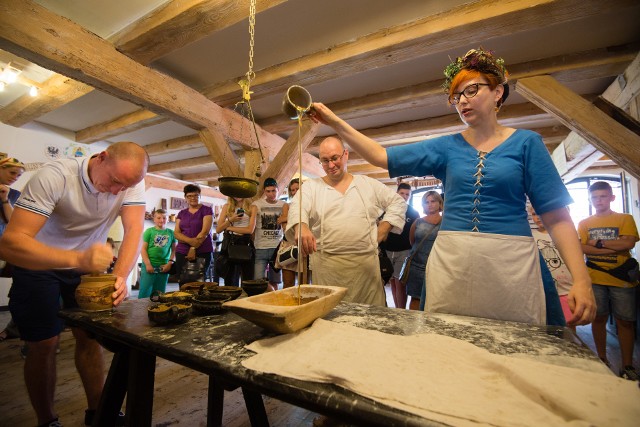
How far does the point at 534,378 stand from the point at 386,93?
12.1ft

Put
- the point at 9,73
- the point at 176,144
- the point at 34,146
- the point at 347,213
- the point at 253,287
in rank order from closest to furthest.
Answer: the point at 253,287
the point at 347,213
the point at 9,73
the point at 34,146
the point at 176,144

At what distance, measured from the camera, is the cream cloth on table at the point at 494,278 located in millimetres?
1278

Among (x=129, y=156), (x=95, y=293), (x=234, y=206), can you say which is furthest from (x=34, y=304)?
(x=234, y=206)

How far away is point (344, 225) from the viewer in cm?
234

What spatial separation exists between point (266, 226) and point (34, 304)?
2519mm

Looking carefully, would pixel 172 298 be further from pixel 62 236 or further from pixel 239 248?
pixel 239 248

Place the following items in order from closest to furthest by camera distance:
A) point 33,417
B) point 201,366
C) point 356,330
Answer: point 201,366 < point 356,330 < point 33,417

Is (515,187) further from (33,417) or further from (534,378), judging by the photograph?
(33,417)

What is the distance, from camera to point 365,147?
5.29 feet

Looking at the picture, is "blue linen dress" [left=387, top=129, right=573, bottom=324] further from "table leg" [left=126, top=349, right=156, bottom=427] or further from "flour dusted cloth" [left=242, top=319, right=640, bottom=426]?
"table leg" [left=126, top=349, right=156, bottom=427]

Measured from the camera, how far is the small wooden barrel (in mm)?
1346

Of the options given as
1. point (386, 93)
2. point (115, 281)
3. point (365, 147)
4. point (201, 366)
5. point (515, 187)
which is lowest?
point (201, 366)

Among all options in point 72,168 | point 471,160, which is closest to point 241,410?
point 72,168

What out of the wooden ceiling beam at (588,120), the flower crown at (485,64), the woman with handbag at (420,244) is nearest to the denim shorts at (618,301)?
the wooden ceiling beam at (588,120)
